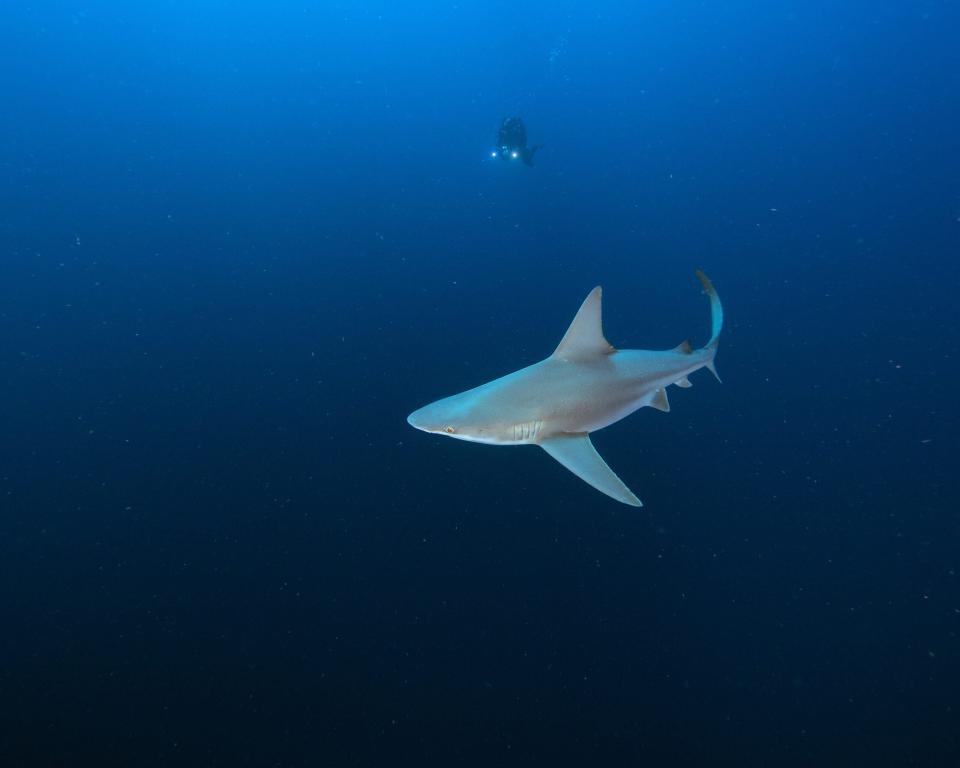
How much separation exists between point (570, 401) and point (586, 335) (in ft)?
1.94

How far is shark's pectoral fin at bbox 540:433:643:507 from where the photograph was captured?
3.49 meters

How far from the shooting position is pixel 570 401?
388cm

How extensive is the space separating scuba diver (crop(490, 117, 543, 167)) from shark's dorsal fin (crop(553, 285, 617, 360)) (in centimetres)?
965

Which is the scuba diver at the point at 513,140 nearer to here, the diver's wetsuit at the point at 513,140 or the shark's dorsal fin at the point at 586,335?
the diver's wetsuit at the point at 513,140

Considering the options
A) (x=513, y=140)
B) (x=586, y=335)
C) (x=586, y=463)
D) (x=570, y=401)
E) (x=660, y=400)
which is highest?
(x=513, y=140)

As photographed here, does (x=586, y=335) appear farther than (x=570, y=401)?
Yes

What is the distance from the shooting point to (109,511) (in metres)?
8.01

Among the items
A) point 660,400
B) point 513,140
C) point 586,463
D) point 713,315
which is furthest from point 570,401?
point 513,140

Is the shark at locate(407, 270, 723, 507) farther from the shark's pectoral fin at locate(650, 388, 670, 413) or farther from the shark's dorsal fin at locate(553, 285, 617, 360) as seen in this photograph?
the shark's pectoral fin at locate(650, 388, 670, 413)

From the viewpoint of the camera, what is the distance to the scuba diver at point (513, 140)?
40.1 feet

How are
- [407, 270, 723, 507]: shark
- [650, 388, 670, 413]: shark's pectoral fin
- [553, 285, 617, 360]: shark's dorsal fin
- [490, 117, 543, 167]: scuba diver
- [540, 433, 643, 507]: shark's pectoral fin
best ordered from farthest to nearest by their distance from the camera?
[490, 117, 543, 167]: scuba diver, [650, 388, 670, 413]: shark's pectoral fin, [553, 285, 617, 360]: shark's dorsal fin, [407, 270, 723, 507]: shark, [540, 433, 643, 507]: shark's pectoral fin

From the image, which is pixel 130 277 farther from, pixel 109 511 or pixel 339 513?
pixel 339 513

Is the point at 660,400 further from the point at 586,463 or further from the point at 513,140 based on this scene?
the point at 513,140

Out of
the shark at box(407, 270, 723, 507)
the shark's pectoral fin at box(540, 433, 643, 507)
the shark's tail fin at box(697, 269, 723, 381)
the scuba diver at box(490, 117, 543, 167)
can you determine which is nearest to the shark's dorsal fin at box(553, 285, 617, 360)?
the shark at box(407, 270, 723, 507)
